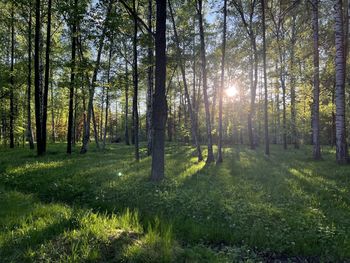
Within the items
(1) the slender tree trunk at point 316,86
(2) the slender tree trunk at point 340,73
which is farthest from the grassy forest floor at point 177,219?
(1) the slender tree trunk at point 316,86

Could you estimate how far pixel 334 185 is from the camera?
812 cm

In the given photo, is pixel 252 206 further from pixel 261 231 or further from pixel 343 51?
pixel 343 51

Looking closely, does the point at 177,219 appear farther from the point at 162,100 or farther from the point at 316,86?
the point at 316,86

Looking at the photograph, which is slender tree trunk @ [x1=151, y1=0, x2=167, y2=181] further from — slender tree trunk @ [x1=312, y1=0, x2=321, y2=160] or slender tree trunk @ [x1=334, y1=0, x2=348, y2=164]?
slender tree trunk @ [x1=312, y1=0, x2=321, y2=160]

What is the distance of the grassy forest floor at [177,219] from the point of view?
406 cm

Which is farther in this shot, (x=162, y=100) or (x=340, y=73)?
(x=340, y=73)

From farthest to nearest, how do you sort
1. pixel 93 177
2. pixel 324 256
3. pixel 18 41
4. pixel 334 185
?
pixel 18 41
pixel 93 177
pixel 334 185
pixel 324 256

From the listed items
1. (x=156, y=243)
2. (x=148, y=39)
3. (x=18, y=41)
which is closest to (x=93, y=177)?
(x=156, y=243)

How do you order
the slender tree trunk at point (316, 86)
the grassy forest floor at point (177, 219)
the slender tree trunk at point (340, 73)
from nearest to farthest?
the grassy forest floor at point (177, 219)
the slender tree trunk at point (340, 73)
the slender tree trunk at point (316, 86)

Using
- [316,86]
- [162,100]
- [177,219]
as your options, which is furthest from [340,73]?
[177,219]

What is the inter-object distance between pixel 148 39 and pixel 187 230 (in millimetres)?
9486

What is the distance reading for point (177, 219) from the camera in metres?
5.70

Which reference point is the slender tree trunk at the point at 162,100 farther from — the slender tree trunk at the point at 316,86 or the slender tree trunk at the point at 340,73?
the slender tree trunk at the point at 316,86

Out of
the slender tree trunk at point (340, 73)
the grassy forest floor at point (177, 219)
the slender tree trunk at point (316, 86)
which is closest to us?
the grassy forest floor at point (177, 219)
